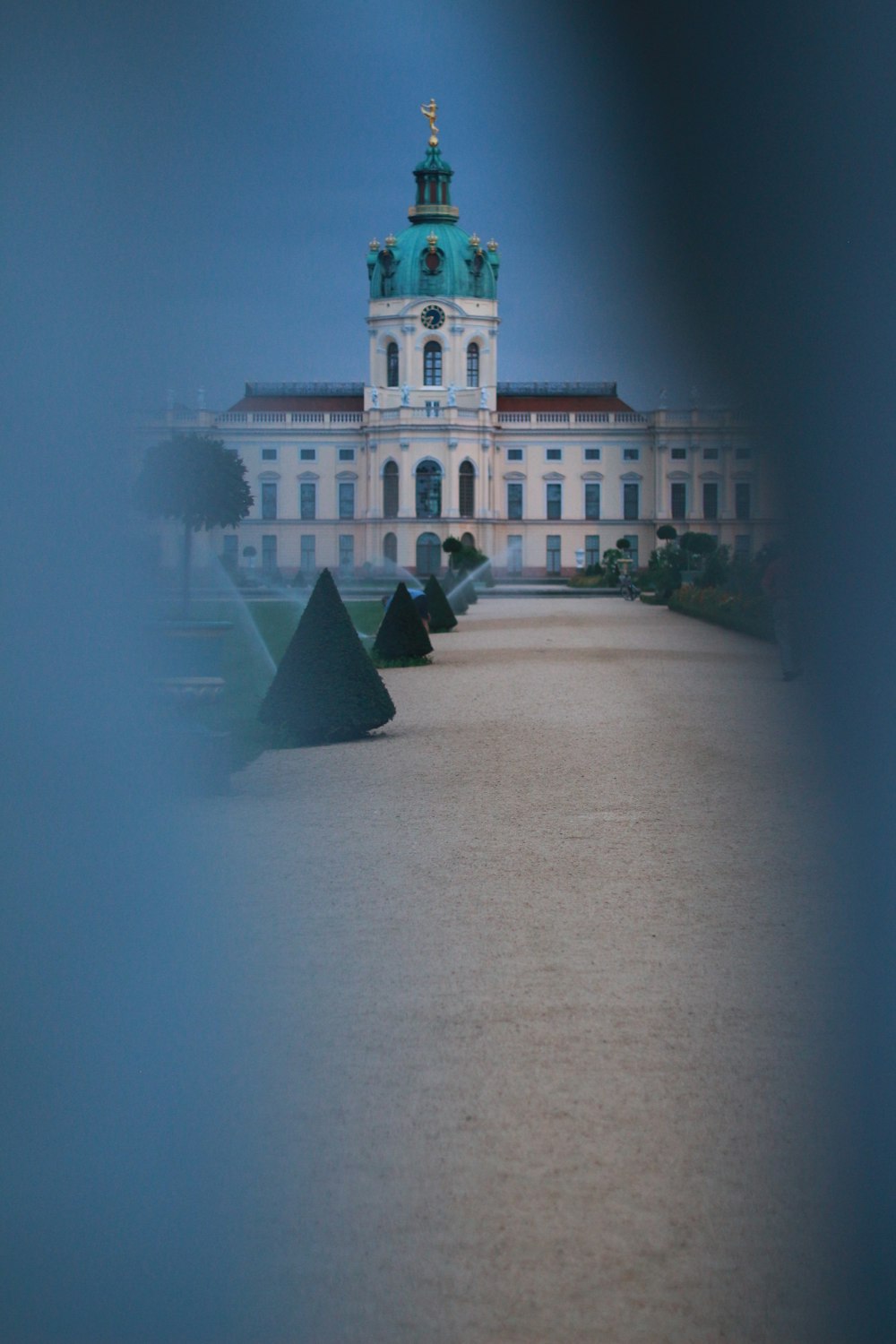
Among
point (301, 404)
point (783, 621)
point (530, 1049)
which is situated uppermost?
point (301, 404)

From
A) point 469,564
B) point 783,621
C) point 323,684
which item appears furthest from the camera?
point 469,564

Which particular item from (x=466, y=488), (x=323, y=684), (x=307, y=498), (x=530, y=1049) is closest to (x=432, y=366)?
(x=466, y=488)

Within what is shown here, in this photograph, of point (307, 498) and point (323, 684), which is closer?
point (323, 684)

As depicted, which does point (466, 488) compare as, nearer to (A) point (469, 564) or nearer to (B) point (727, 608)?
(A) point (469, 564)

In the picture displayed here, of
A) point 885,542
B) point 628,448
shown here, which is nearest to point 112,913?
point 885,542

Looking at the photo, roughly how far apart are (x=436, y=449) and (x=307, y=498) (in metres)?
4.75

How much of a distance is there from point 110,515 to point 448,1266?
5.05 metres

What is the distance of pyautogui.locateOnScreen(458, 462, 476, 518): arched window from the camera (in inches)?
2064

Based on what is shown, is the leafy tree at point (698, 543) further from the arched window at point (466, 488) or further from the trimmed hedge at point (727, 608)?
the arched window at point (466, 488)

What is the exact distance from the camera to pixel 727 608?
60.8 ft

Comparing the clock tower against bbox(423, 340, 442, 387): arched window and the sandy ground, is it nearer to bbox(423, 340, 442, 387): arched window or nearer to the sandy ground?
bbox(423, 340, 442, 387): arched window

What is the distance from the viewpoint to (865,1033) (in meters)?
3.15

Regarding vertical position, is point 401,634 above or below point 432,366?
below

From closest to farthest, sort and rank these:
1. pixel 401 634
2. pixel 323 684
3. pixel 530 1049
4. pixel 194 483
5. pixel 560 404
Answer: pixel 530 1049 → pixel 323 684 → pixel 401 634 → pixel 194 483 → pixel 560 404
